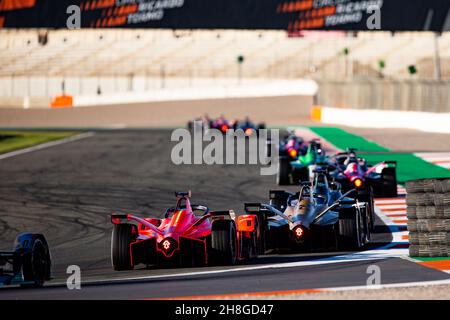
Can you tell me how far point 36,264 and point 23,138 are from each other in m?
33.1

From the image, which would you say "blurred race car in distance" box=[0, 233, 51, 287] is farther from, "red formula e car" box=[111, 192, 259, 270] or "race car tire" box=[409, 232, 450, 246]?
"race car tire" box=[409, 232, 450, 246]

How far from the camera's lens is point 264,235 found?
45.1ft

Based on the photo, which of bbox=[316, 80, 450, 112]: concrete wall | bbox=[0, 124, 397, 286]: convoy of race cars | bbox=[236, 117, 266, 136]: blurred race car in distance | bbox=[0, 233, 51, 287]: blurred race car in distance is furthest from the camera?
bbox=[316, 80, 450, 112]: concrete wall

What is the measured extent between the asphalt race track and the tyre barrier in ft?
1.09

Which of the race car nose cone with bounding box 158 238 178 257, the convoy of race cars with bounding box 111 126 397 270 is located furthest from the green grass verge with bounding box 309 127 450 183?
the race car nose cone with bounding box 158 238 178 257

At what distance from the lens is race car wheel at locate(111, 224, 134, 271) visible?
12.3 metres

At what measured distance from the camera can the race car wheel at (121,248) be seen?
1227cm

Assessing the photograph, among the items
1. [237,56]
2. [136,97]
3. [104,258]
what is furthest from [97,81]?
[104,258]

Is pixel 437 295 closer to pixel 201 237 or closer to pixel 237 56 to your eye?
pixel 201 237

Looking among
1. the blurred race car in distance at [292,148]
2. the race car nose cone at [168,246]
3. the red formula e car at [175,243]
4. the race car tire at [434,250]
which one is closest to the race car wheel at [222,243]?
the red formula e car at [175,243]

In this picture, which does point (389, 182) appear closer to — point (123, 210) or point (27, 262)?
point (123, 210)

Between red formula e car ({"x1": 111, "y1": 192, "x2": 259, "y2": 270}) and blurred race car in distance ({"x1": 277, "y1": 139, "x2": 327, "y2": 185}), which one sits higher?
blurred race car in distance ({"x1": 277, "y1": 139, "x2": 327, "y2": 185})

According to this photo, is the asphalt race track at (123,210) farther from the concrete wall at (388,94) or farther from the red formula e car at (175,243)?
the concrete wall at (388,94)

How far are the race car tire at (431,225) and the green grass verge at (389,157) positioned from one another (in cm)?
1157
